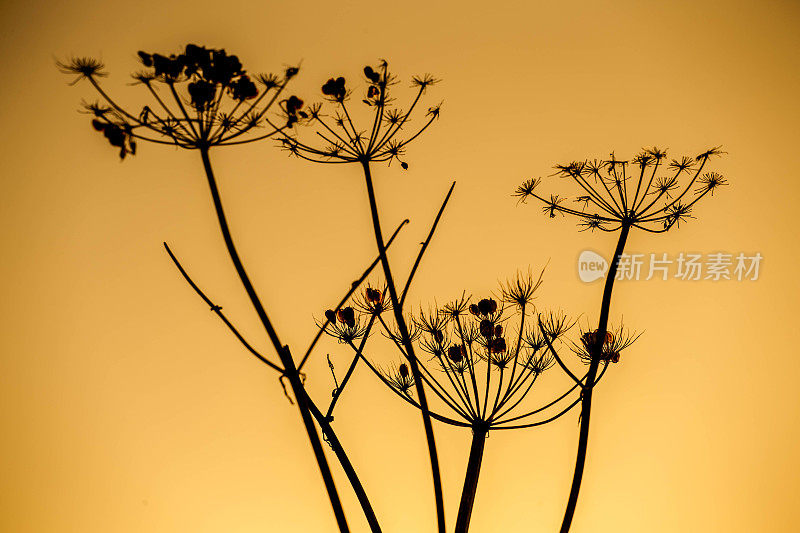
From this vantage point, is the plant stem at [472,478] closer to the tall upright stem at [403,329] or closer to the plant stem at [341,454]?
the tall upright stem at [403,329]

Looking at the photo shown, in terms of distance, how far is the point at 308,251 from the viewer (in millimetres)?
1222

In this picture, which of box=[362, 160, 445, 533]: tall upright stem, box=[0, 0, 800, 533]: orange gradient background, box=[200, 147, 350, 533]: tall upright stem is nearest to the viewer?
box=[200, 147, 350, 533]: tall upright stem

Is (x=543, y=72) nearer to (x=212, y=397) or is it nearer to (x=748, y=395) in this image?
(x=748, y=395)

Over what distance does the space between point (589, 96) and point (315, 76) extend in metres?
0.77

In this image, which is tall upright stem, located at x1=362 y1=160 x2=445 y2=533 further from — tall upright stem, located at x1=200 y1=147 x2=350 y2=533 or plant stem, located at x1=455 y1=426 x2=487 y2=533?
tall upright stem, located at x1=200 y1=147 x2=350 y2=533

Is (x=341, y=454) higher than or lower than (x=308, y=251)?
lower

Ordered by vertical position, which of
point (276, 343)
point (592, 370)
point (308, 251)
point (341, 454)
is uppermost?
point (308, 251)

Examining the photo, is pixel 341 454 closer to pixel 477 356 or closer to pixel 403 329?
pixel 403 329

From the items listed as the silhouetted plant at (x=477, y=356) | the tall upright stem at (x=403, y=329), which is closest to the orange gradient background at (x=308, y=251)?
the silhouetted plant at (x=477, y=356)

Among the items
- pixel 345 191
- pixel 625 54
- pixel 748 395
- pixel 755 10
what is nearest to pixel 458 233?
pixel 345 191

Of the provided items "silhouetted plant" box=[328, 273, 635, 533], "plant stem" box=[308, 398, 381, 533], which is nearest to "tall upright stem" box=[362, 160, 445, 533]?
"silhouetted plant" box=[328, 273, 635, 533]

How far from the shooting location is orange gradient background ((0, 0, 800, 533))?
3.96 feet

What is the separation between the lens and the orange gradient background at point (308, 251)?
1.21m

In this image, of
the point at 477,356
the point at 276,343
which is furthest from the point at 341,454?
the point at 477,356
